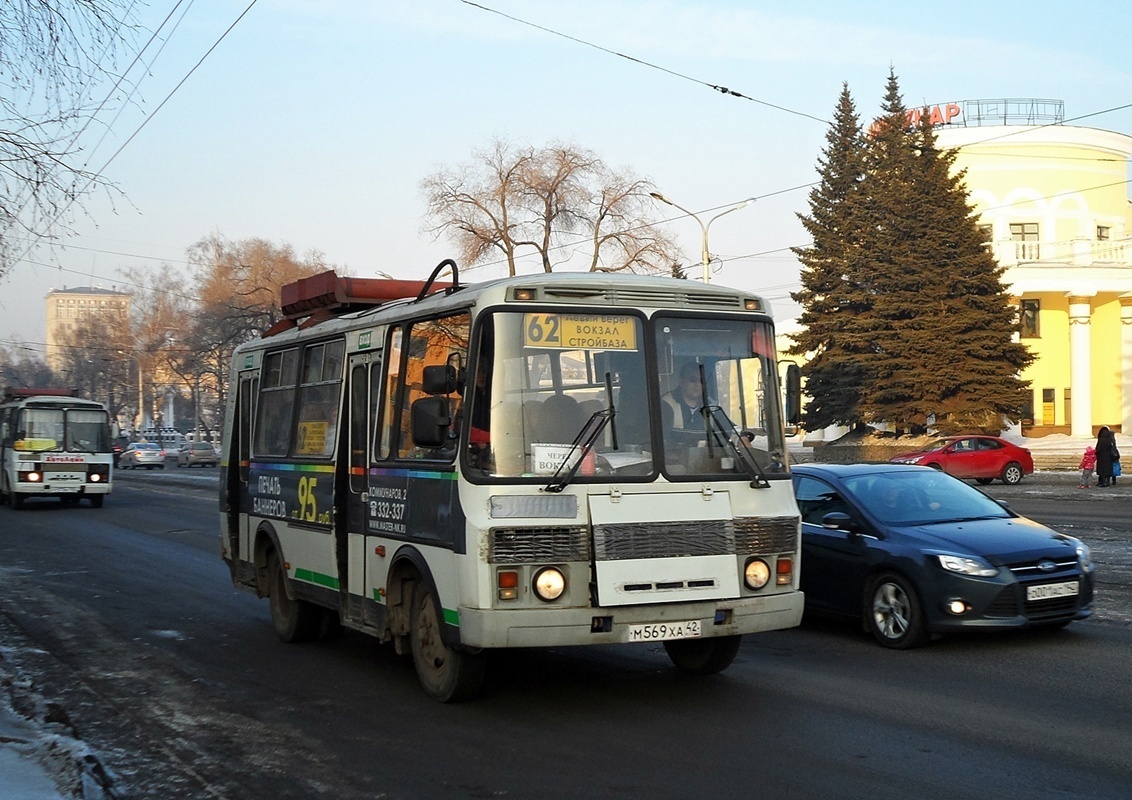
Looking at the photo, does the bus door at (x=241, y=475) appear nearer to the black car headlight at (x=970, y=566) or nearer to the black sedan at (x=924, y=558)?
the black sedan at (x=924, y=558)

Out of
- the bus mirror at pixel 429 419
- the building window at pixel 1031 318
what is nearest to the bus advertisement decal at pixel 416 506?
the bus mirror at pixel 429 419

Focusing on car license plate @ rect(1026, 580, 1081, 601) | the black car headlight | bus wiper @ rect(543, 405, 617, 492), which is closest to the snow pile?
bus wiper @ rect(543, 405, 617, 492)

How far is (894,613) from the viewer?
33.5 ft

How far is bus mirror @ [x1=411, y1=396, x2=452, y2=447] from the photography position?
25.4 feet

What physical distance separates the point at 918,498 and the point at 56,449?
90.2 ft

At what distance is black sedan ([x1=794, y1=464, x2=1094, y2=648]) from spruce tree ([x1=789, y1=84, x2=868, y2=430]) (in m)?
42.0

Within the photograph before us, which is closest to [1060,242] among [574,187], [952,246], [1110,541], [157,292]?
[952,246]

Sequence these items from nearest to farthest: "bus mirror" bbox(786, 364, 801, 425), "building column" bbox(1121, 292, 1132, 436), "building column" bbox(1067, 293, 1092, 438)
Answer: "bus mirror" bbox(786, 364, 801, 425) < "building column" bbox(1067, 293, 1092, 438) < "building column" bbox(1121, 292, 1132, 436)

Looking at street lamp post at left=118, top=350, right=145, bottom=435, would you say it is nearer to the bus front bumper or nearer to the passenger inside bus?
the passenger inside bus

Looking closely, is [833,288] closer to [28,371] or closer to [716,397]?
[716,397]

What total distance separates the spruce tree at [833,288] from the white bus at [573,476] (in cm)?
4520

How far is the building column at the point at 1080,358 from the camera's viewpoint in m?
57.5

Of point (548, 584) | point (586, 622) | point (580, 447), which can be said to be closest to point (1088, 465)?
point (580, 447)

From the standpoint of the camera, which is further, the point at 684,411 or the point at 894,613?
the point at 894,613
